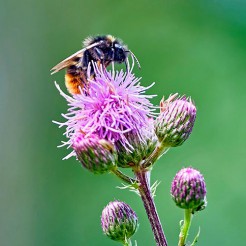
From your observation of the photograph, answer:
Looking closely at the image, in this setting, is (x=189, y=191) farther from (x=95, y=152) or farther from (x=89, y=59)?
(x=89, y=59)

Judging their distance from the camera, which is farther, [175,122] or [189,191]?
[175,122]

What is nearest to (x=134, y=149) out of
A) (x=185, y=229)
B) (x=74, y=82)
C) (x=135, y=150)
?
(x=135, y=150)

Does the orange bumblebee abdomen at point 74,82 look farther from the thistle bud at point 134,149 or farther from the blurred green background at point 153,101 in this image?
the blurred green background at point 153,101

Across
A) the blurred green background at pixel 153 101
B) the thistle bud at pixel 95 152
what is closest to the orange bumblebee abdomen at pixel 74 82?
the thistle bud at pixel 95 152
